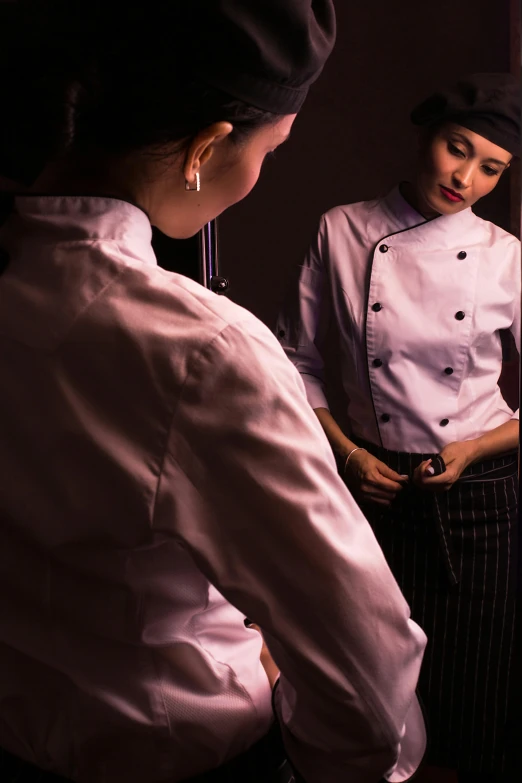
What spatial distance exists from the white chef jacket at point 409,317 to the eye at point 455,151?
2.7 inches

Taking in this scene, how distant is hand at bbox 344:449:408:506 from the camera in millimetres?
924

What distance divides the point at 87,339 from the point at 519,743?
1.38 ft

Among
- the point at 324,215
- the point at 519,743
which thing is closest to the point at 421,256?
the point at 324,215

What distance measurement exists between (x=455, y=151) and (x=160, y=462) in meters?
0.60

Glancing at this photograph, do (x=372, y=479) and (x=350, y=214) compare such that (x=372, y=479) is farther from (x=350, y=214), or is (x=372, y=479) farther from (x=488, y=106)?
(x=488, y=106)

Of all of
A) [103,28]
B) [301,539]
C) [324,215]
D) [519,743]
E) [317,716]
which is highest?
[103,28]

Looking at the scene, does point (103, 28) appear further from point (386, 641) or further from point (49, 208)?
point (386, 641)

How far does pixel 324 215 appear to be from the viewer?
964 millimetres

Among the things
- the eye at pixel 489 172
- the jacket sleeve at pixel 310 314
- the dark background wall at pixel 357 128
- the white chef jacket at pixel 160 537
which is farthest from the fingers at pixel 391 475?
the white chef jacket at pixel 160 537

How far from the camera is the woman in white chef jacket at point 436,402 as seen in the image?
91cm

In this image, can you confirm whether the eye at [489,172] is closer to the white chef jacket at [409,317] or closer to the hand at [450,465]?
the white chef jacket at [409,317]

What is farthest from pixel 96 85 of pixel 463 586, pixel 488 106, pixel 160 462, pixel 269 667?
pixel 463 586

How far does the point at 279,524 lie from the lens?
41 cm

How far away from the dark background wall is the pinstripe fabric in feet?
0.89
